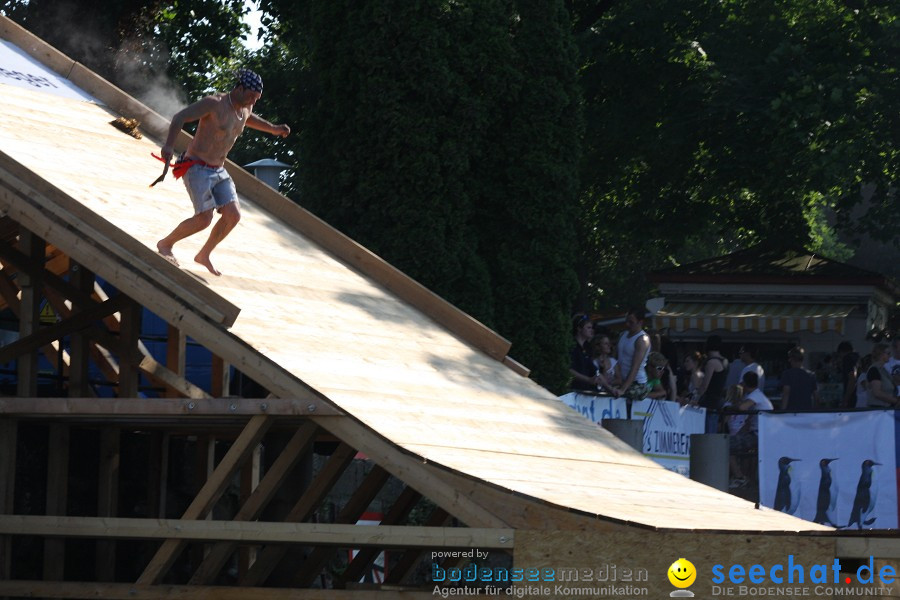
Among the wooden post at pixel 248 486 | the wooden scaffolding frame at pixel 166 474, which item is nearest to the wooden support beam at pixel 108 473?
the wooden scaffolding frame at pixel 166 474

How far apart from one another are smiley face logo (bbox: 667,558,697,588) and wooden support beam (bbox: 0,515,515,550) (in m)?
1.02

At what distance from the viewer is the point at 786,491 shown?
1644 cm

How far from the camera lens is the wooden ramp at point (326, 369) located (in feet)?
29.5

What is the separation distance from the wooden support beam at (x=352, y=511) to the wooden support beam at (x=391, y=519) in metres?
0.40

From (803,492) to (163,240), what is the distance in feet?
29.6

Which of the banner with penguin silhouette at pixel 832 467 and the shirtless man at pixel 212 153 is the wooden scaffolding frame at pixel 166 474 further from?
the banner with penguin silhouette at pixel 832 467

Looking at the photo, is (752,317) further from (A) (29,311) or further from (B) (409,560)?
(A) (29,311)

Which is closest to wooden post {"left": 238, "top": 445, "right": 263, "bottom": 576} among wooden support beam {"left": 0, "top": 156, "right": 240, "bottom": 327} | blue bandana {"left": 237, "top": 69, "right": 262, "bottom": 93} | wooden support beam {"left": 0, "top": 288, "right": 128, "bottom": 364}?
wooden support beam {"left": 0, "top": 288, "right": 128, "bottom": 364}

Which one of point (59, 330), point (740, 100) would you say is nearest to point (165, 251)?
point (59, 330)

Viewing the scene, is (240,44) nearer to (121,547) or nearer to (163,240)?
(121,547)

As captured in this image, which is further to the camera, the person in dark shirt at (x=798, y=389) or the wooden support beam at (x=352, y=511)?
the person in dark shirt at (x=798, y=389)

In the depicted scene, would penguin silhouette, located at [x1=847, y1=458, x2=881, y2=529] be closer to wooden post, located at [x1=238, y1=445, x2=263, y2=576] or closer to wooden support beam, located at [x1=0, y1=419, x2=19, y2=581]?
wooden post, located at [x1=238, y1=445, x2=263, y2=576]

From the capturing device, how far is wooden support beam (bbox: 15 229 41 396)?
36.4ft

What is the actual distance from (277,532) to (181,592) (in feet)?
3.15
